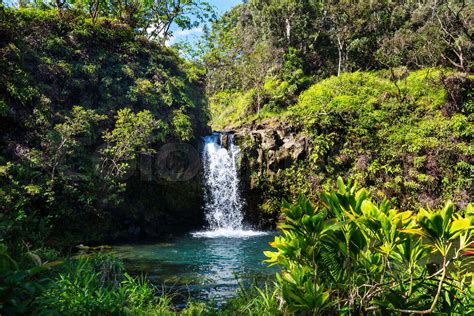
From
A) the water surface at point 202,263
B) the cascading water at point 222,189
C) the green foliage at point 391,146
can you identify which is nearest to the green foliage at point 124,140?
the water surface at point 202,263

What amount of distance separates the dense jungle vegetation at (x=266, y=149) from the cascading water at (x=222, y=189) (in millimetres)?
641

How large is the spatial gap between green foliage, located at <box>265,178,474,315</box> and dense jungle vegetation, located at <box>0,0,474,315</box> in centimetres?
1

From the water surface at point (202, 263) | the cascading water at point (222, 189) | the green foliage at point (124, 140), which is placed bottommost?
the water surface at point (202, 263)

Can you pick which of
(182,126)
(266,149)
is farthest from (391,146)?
(182,126)

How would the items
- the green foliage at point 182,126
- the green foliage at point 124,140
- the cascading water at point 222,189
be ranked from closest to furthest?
the green foliage at point 124,140 < the green foliage at point 182,126 < the cascading water at point 222,189

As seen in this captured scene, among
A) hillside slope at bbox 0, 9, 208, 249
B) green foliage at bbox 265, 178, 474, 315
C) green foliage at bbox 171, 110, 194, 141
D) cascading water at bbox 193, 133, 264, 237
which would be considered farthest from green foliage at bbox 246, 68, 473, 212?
green foliage at bbox 265, 178, 474, 315

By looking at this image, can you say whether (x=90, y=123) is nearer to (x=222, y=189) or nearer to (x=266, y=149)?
(x=222, y=189)

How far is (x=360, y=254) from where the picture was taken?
8.64ft

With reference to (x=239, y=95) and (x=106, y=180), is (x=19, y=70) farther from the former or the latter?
(x=239, y=95)

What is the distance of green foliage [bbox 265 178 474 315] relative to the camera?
7.65 feet

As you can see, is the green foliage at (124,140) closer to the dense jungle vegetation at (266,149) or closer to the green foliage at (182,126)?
the dense jungle vegetation at (266,149)

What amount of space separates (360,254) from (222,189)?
13.0 m

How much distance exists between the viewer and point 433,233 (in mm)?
2227

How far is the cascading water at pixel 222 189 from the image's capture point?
15.1m
